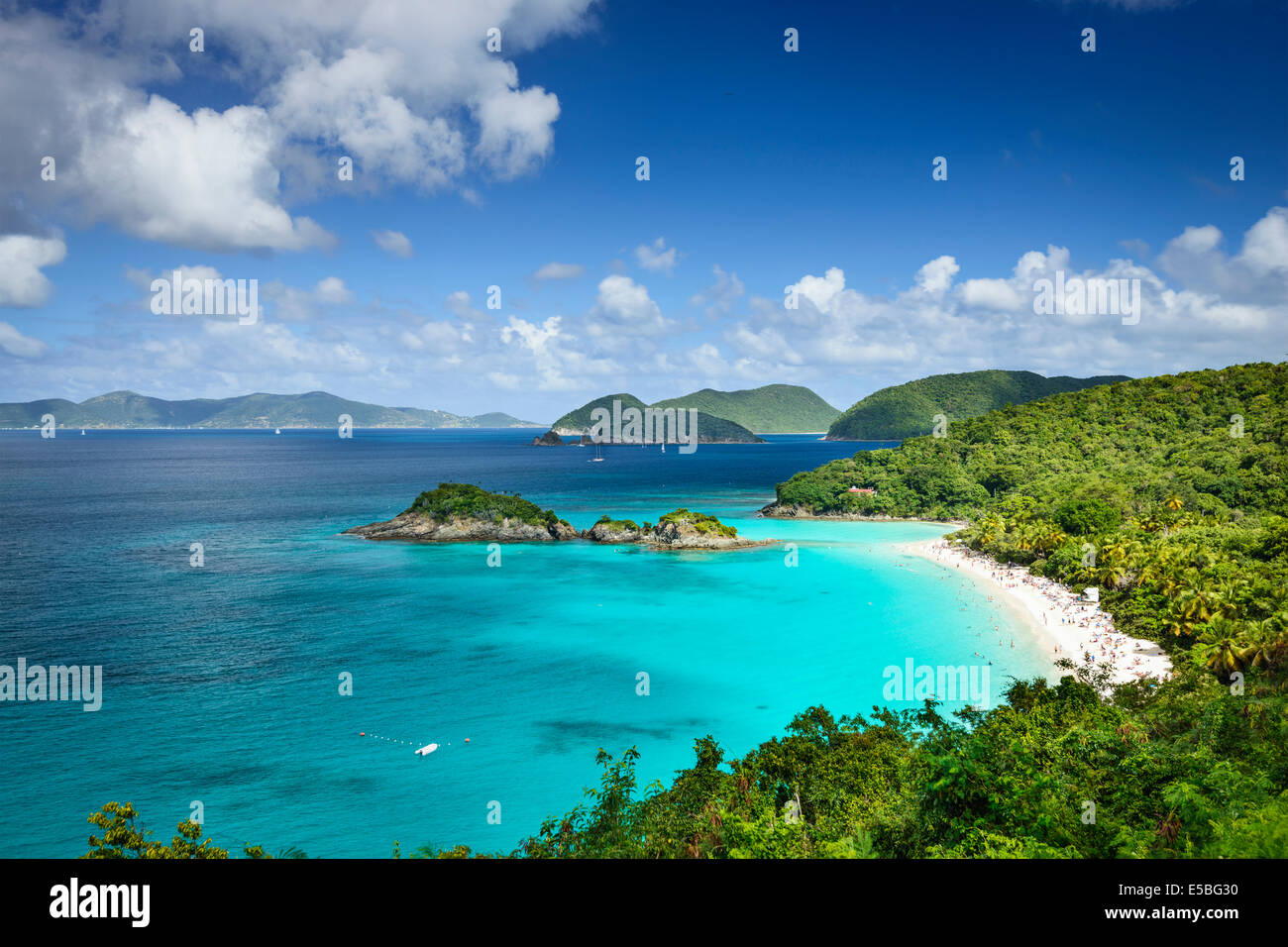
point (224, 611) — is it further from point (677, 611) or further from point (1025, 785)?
point (1025, 785)

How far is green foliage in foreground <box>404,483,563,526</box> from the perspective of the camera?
6812cm

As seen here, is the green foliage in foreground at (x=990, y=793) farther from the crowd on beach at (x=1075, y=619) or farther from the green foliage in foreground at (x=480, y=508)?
the green foliage in foreground at (x=480, y=508)

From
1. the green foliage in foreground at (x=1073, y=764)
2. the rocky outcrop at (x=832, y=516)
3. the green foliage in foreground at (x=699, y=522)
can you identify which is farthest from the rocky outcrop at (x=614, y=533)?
the green foliage in foreground at (x=1073, y=764)

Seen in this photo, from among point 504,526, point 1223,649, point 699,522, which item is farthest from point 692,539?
point 1223,649

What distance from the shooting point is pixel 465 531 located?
67562mm

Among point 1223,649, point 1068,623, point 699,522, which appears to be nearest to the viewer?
point 1223,649

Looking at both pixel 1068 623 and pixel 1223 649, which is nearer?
pixel 1223 649

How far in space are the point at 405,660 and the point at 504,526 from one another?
1332 inches

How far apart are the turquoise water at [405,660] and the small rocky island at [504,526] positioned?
281 cm

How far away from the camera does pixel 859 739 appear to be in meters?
19.9

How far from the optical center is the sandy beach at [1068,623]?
31.1m

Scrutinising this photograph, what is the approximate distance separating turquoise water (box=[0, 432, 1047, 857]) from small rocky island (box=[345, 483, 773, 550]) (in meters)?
2.81

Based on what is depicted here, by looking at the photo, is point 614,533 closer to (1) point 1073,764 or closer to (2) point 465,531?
(2) point 465,531

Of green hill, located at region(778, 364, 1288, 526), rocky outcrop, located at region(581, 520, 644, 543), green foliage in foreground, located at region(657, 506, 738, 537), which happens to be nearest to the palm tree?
green hill, located at region(778, 364, 1288, 526)
